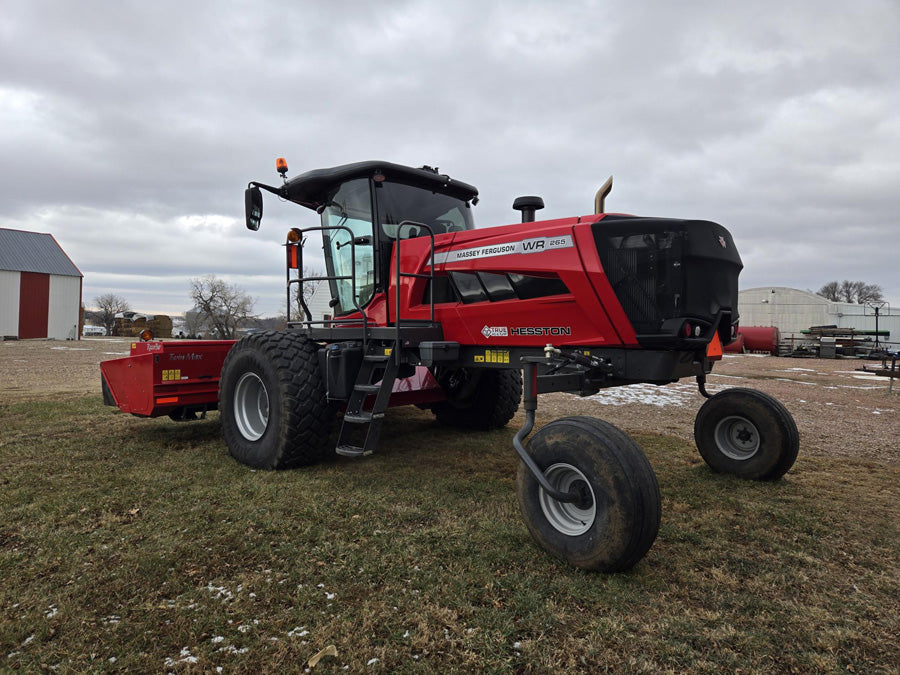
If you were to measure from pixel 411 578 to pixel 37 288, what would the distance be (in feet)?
A: 137

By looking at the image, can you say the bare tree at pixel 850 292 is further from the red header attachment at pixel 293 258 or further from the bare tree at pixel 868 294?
the red header attachment at pixel 293 258

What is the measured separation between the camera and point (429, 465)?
4906mm

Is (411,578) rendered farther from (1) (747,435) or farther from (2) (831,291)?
(2) (831,291)

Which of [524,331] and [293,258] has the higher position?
[293,258]

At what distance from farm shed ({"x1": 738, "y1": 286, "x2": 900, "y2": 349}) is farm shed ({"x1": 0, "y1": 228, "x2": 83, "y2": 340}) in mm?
52038

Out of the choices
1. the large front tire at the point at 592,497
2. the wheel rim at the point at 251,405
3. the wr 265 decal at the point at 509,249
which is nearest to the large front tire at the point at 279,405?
the wheel rim at the point at 251,405

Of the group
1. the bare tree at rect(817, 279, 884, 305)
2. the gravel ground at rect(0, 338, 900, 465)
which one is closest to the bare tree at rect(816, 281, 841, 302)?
the bare tree at rect(817, 279, 884, 305)

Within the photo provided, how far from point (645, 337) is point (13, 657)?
3399 millimetres

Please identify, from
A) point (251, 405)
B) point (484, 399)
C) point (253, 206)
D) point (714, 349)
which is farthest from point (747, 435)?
point (253, 206)

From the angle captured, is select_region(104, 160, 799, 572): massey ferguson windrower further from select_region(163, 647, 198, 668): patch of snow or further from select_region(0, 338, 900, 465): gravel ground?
select_region(0, 338, 900, 465): gravel ground

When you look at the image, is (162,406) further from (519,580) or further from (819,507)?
(819,507)

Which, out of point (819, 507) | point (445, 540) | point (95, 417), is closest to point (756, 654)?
point (445, 540)

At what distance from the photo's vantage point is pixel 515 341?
402 centimetres

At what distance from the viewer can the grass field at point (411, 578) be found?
7.06 feet
